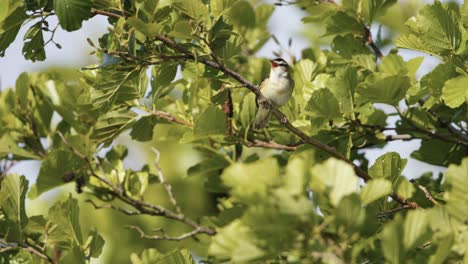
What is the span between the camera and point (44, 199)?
17.5ft

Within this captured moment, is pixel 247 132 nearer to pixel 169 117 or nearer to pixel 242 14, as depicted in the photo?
pixel 169 117

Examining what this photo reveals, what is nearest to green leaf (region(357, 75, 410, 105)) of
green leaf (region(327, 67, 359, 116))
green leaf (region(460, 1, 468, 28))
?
green leaf (region(327, 67, 359, 116))

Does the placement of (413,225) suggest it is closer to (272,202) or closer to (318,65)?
(272,202)

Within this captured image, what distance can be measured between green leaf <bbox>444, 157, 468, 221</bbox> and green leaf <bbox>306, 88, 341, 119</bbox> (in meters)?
1.16

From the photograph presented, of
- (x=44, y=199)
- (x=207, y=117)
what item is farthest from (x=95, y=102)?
(x=44, y=199)

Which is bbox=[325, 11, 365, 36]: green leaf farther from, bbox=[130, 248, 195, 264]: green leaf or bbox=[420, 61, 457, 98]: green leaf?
bbox=[130, 248, 195, 264]: green leaf

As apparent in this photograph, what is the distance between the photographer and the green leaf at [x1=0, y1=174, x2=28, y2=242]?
127 inches

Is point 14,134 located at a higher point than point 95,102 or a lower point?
lower

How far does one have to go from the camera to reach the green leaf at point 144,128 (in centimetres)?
394

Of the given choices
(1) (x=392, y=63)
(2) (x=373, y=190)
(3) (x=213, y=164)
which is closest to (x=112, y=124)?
(3) (x=213, y=164)

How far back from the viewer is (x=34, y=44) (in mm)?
3162

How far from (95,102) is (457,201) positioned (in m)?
1.63

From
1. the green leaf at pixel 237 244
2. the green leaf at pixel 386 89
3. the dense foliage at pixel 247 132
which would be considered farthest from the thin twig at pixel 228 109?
the green leaf at pixel 237 244

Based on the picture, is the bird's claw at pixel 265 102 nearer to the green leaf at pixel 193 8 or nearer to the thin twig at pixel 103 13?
the green leaf at pixel 193 8
